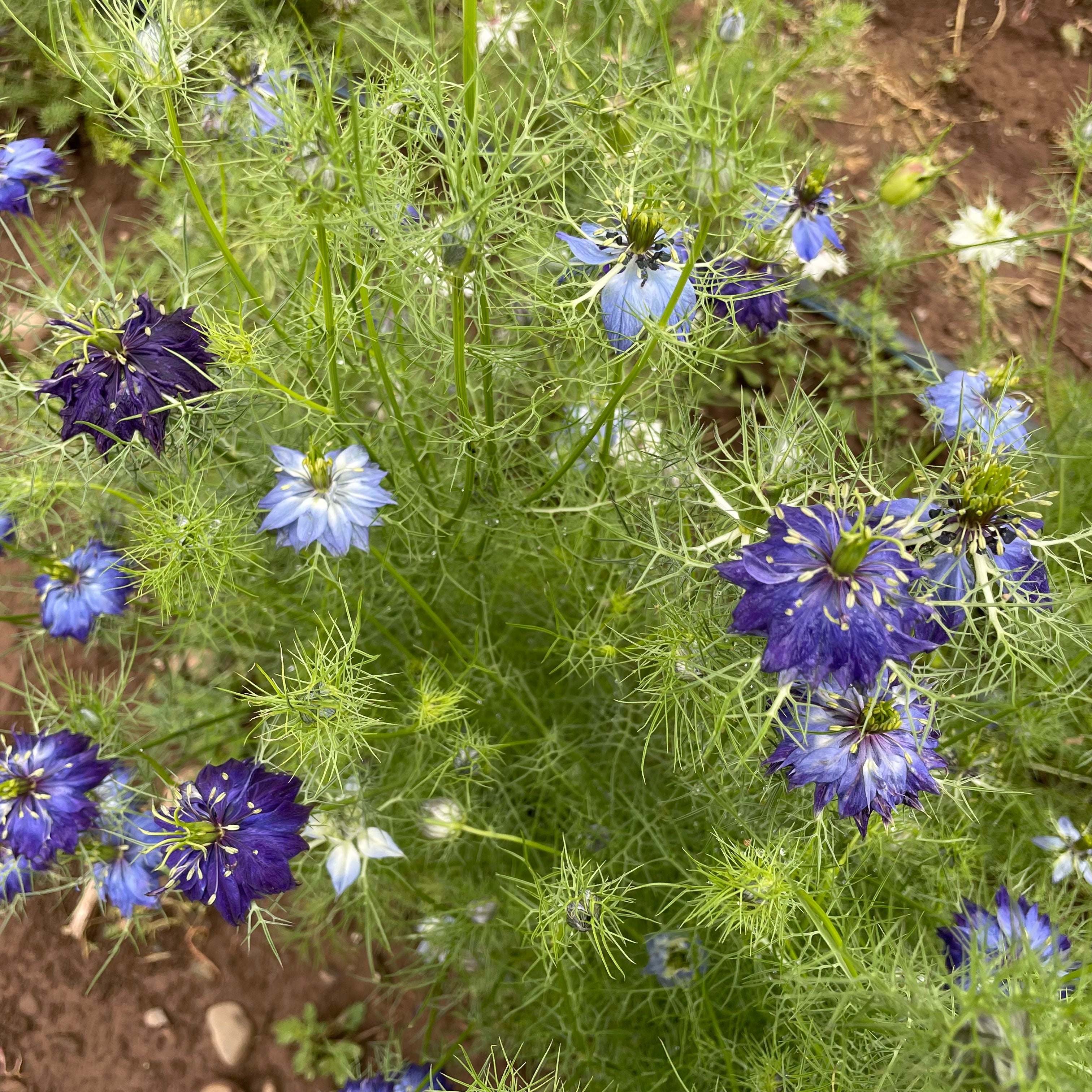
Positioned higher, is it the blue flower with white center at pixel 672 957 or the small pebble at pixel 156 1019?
the blue flower with white center at pixel 672 957

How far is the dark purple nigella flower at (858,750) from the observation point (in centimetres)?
104

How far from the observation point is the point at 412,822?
1.84 metres

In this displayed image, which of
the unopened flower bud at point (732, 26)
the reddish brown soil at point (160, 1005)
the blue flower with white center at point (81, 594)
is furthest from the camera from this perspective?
the reddish brown soil at point (160, 1005)

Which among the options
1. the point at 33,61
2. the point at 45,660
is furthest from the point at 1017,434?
the point at 33,61

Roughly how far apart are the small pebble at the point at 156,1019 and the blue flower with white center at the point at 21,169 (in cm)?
182

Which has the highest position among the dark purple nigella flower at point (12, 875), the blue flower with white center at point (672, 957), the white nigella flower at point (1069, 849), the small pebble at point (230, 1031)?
the white nigella flower at point (1069, 849)

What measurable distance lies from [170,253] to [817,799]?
195 centimetres

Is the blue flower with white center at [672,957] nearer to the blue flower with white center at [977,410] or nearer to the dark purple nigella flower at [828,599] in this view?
the dark purple nigella flower at [828,599]

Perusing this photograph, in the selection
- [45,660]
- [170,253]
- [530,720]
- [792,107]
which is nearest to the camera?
[530,720]

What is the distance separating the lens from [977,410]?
1371 mm

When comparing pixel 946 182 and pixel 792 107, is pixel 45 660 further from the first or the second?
pixel 946 182

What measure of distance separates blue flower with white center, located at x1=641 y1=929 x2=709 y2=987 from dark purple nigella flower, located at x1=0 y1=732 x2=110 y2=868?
3.26 ft

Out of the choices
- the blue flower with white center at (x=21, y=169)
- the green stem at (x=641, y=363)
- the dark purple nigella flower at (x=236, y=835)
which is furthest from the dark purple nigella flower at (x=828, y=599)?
the blue flower with white center at (x=21, y=169)

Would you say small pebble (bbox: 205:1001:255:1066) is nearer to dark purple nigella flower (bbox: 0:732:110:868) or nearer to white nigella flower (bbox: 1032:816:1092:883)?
dark purple nigella flower (bbox: 0:732:110:868)
